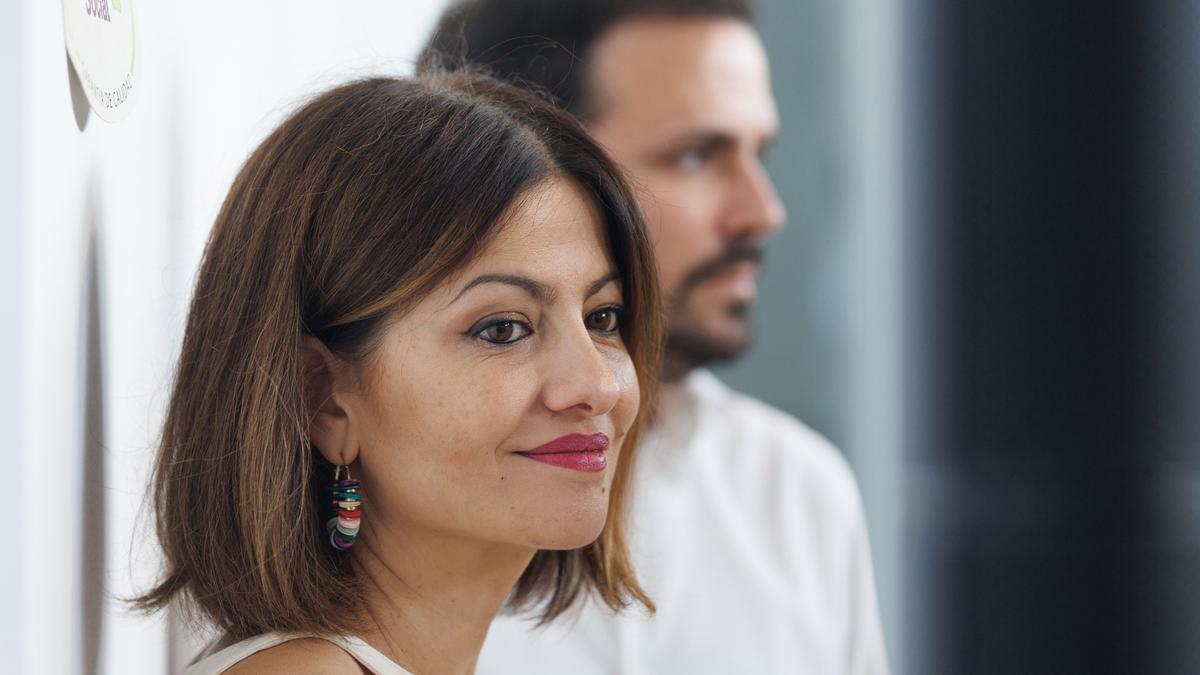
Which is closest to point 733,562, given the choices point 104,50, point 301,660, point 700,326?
point 700,326

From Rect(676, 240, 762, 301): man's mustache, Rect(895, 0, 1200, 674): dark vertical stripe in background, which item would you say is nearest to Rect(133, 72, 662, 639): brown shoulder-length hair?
Rect(676, 240, 762, 301): man's mustache

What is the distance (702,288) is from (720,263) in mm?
37

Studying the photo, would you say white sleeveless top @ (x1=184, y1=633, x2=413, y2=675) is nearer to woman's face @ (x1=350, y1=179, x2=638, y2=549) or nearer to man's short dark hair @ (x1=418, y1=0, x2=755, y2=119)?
woman's face @ (x1=350, y1=179, x2=638, y2=549)

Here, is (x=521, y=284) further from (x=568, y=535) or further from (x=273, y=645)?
(x=273, y=645)

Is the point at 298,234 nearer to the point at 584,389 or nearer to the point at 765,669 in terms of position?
the point at 584,389

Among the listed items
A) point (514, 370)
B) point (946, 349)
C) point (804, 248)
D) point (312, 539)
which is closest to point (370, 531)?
point (312, 539)

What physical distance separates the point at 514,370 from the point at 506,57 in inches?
33.7

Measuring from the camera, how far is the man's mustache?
1659 mm

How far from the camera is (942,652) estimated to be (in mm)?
2801

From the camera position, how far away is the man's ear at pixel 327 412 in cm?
87

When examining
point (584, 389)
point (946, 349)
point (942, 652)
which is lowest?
point (942, 652)

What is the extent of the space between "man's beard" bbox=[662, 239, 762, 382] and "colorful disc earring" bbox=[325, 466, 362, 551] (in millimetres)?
807

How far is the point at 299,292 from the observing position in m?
0.85

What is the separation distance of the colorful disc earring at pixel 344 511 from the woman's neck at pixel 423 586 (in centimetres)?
3
